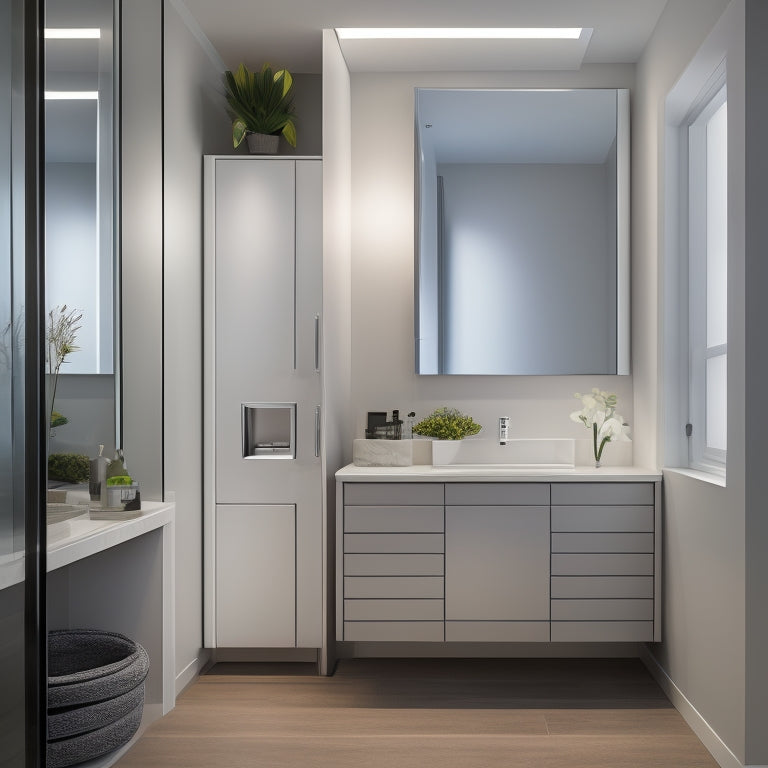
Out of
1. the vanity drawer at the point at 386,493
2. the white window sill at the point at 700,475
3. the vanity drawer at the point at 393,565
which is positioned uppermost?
the white window sill at the point at 700,475

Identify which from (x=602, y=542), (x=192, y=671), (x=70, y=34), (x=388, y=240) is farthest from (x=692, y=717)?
(x=70, y=34)

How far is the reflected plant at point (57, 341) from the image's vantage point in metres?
2.39

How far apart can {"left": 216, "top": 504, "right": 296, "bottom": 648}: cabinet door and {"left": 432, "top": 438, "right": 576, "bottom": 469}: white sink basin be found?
0.71 meters

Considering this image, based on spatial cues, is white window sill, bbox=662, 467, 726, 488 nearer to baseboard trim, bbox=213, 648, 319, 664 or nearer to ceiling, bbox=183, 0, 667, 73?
baseboard trim, bbox=213, 648, 319, 664

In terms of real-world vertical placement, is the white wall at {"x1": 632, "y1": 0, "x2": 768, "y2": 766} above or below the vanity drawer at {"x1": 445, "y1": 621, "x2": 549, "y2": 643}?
above

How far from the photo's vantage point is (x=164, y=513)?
269 cm

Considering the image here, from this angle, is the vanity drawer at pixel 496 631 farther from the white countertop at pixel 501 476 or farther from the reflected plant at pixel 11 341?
the reflected plant at pixel 11 341

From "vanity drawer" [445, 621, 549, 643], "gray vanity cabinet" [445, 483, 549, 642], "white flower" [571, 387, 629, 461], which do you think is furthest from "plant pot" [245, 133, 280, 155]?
"vanity drawer" [445, 621, 549, 643]

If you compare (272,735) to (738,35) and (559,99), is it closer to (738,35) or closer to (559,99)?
(738,35)

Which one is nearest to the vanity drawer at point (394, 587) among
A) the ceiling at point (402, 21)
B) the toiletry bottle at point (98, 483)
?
the toiletry bottle at point (98, 483)

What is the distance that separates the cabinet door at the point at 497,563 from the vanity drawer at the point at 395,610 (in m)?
0.05

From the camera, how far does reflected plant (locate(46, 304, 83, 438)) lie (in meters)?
2.39

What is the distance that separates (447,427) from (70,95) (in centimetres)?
193

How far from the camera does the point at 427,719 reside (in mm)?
2820
